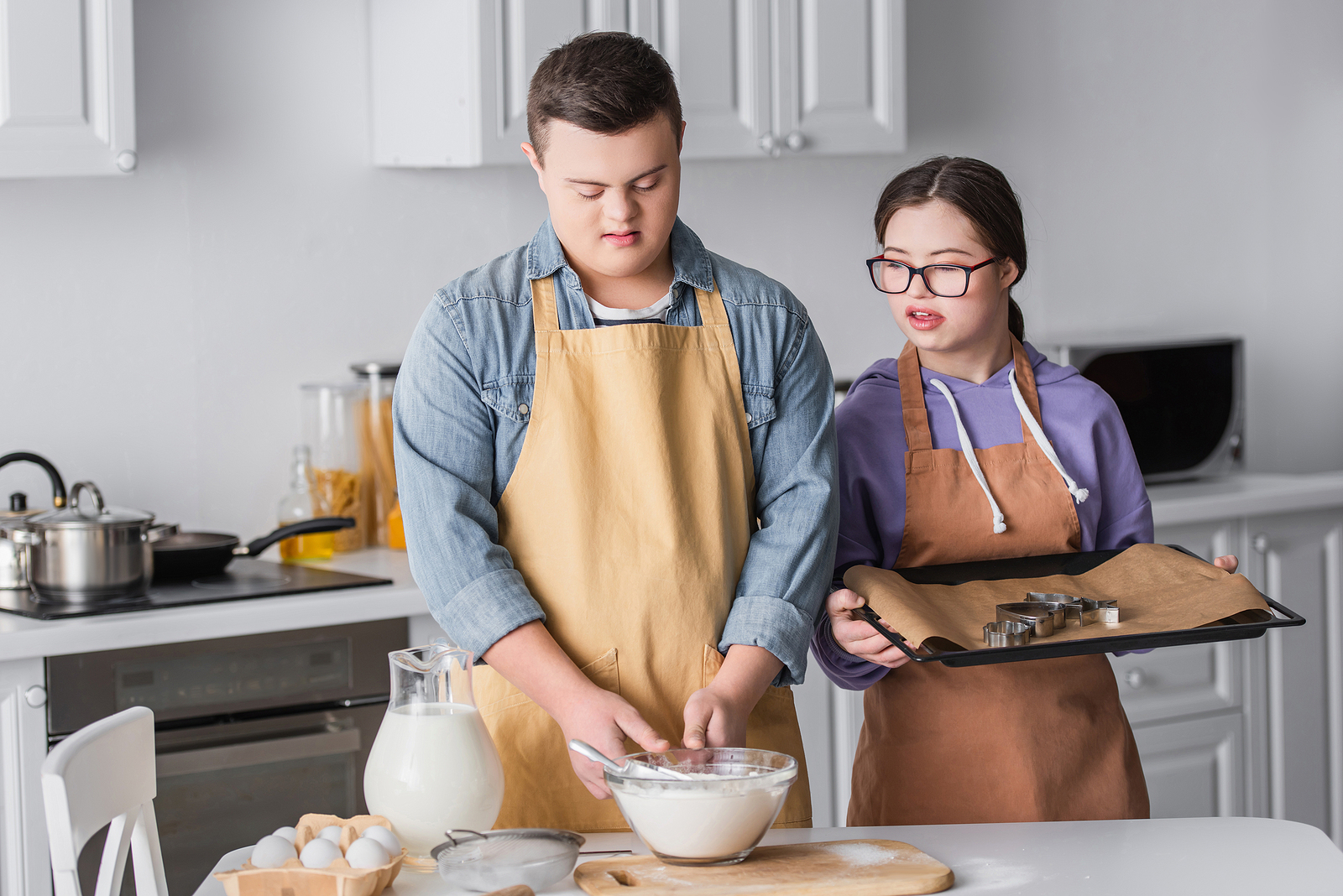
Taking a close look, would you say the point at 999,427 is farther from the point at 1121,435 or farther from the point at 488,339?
the point at 488,339

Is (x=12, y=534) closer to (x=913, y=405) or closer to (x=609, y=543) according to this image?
(x=609, y=543)

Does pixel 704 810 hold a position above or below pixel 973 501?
below

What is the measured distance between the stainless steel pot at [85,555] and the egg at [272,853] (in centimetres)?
100

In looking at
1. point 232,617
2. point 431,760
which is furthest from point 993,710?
point 232,617

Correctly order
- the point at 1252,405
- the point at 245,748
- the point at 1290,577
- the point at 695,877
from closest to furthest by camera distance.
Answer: the point at 695,877 < the point at 245,748 < the point at 1290,577 < the point at 1252,405

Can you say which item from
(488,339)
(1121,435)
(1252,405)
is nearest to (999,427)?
(1121,435)

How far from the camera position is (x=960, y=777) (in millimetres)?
1444

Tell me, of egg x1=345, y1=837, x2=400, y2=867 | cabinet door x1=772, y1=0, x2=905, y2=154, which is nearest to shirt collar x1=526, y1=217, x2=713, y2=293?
egg x1=345, y1=837, x2=400, y2=867

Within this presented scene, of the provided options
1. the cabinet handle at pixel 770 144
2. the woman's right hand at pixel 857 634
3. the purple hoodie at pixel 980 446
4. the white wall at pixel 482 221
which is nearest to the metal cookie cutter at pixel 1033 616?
the woman's right hand at pixel 857 634

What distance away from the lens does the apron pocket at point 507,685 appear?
1.24 meters

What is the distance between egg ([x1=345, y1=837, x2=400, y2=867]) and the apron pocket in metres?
0.28

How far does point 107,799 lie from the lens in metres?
1.09

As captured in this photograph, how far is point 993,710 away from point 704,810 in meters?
0.55

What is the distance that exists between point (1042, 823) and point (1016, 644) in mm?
155
